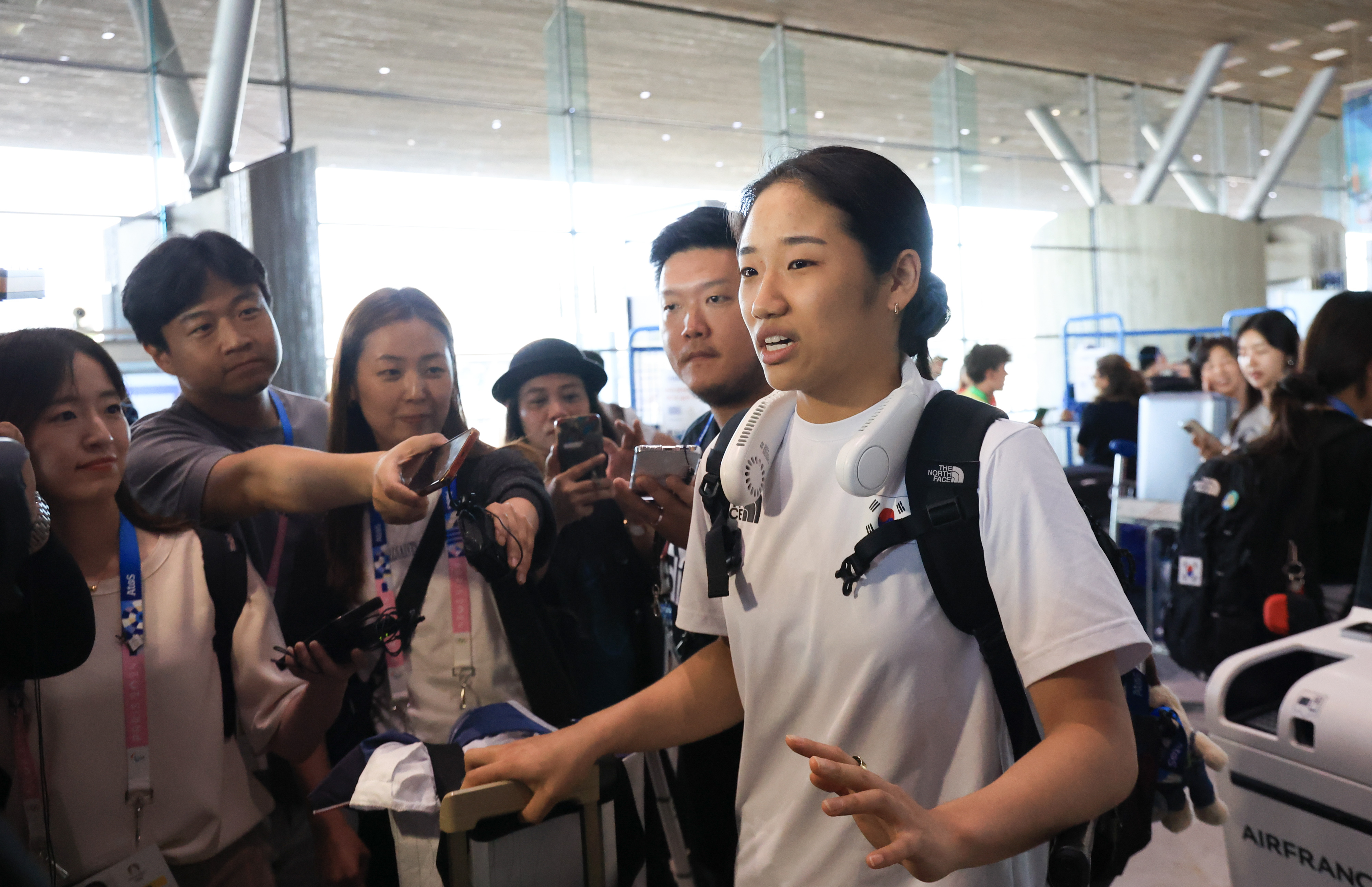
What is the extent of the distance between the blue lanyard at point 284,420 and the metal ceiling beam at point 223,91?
194 inches

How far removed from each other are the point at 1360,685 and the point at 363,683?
5.65ft

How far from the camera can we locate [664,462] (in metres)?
1.79

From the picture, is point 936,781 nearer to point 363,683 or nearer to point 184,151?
point 363,683

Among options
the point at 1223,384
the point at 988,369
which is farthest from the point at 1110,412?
the point at 1223,384

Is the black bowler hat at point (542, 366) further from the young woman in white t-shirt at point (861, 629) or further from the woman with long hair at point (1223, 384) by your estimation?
the woman with long hair at point (1223, 384)

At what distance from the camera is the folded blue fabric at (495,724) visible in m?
1.38

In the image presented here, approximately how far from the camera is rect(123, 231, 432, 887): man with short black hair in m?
1.48

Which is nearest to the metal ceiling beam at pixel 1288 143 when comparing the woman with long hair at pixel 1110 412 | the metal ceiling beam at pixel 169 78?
the woman with long hair at pixel 1110 412

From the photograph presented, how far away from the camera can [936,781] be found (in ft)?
3.36

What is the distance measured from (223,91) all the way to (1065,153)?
992 cm

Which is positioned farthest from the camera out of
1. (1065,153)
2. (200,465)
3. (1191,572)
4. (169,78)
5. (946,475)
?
(1065,153)

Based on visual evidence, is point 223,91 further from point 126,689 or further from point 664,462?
point 126,689

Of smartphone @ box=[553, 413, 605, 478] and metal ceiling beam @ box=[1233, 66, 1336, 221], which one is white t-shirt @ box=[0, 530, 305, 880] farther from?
metal ceiling beam @ box=[1233, 66, 1336, 221]

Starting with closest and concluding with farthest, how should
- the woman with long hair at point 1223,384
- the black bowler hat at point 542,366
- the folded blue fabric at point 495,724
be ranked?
the folded blue fabric at point 495,724, the black bowler hat at point 542,366, the woman with long hair at point 1223,384
